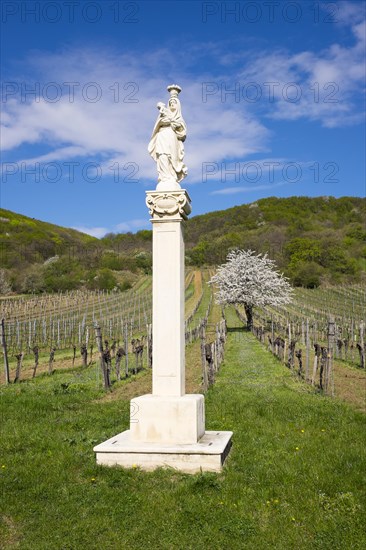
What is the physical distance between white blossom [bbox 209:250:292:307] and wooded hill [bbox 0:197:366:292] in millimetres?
26327

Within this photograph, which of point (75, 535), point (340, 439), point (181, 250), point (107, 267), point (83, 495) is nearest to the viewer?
point (75, 535)

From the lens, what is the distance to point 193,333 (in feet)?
97.7

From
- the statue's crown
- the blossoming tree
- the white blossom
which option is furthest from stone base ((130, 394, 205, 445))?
the white blossom

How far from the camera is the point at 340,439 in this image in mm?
7316

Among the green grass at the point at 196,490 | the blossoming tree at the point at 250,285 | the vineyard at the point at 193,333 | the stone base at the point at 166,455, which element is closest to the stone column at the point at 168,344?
the stone base at the point at 166,455

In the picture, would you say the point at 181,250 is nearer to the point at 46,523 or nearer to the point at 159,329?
the point at 159,329

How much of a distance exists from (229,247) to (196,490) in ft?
260

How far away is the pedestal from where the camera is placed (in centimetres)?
609

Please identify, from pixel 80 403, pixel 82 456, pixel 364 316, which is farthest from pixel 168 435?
pixel 364 316

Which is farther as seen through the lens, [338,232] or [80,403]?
[338,232]

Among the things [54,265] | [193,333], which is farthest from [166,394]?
[54,265]

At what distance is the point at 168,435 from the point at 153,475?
2.16 feet

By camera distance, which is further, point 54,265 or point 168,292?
point 54,265

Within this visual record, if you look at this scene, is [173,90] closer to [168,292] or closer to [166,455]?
[168,292]
